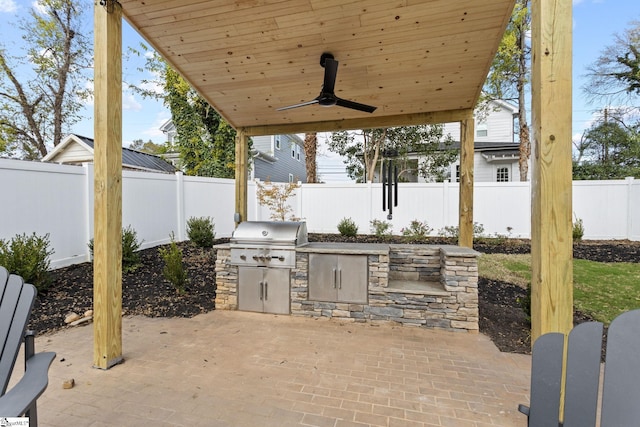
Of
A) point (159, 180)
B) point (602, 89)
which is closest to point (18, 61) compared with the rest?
point (159, 180)

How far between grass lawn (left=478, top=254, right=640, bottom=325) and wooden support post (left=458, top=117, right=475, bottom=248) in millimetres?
1700

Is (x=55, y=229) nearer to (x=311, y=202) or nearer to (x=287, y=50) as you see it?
(x=287, y=50)

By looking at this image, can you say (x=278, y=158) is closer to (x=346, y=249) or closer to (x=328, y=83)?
(x=346, y=249)

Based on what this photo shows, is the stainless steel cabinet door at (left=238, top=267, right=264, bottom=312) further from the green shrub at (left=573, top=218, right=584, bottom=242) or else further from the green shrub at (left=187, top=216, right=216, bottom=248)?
the green shrub at (left=573, top=218, right=584, bottom=242)

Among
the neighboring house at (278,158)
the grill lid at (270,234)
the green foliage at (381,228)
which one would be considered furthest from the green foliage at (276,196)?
the grill lid at (270,234)

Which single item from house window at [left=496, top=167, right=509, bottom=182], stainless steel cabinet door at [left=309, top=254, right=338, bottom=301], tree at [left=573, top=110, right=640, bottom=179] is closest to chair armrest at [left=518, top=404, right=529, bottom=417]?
stainless steel cabinet door at [left=309, top=254, right=338, bottom=301]

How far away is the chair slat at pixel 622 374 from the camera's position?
0.98 meters

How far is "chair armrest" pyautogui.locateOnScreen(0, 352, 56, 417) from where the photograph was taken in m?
1.05

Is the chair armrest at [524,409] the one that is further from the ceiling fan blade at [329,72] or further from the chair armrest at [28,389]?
the ceiling fan blade at [329,72]

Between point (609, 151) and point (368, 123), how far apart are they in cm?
1814

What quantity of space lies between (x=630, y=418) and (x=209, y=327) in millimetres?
3386

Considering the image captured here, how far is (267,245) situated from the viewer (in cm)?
385

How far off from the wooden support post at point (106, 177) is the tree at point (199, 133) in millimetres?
9316

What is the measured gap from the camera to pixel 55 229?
4902mm
